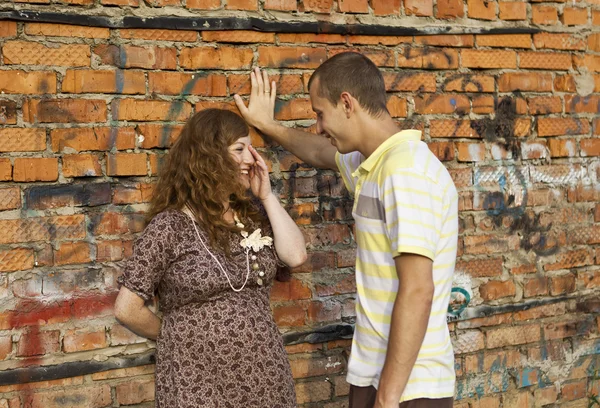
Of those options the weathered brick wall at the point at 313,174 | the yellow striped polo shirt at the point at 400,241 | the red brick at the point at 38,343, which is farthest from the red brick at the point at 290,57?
the red brick at the point at 38,343

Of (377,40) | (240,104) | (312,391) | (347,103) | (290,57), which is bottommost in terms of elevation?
(312,391)

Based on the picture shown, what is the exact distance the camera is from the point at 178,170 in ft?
9.97

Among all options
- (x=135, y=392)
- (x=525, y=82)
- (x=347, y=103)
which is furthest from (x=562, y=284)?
(x=135, y=392)

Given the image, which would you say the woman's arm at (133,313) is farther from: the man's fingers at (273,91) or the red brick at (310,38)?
the red brick at (310,38)

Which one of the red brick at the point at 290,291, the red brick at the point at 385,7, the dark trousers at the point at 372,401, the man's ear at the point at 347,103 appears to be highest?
the red brick at the point at 385,7

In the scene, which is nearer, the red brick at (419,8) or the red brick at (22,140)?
the red brick at (22,140)

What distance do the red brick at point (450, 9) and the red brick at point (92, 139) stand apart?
5.43ft

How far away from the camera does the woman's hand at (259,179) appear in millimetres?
3123

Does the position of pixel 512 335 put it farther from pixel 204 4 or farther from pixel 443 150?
pixel 204 4

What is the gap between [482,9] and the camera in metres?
3.89

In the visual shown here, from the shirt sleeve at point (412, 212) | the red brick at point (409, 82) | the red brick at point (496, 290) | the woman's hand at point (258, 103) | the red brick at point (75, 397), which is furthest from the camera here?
the red brick at point (496, 290)

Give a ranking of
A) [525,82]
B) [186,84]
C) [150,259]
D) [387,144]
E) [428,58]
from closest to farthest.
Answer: [387,144], [150,259], [186,84], [428,58], [525,82]

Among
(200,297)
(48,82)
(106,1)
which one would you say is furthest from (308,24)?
(200,297)

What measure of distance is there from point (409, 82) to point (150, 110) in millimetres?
1294
